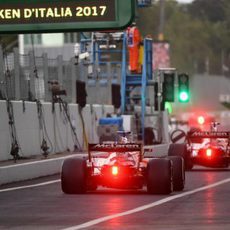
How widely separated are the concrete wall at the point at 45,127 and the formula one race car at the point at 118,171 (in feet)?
32.0

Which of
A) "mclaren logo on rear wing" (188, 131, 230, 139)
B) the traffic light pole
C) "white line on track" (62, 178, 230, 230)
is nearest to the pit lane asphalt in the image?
"white line on track" (62, 178, 230, 230)

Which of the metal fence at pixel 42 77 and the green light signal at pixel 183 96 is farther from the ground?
the metal fence at pixel 42 77

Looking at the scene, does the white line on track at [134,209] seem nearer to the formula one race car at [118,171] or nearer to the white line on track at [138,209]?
the white line on track at [138,209]

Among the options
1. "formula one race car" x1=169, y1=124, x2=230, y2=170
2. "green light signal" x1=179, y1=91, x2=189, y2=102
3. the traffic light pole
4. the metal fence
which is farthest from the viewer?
the traffic light pole

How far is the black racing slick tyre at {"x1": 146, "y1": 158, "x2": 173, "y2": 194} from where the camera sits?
22094 millimetres

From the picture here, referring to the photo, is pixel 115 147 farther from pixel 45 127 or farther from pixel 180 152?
pixel 45 127

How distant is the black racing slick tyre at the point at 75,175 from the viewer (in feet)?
73.7

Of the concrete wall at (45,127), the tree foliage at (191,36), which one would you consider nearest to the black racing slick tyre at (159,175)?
the concrete wall at (45,127)

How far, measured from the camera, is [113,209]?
18.7 m

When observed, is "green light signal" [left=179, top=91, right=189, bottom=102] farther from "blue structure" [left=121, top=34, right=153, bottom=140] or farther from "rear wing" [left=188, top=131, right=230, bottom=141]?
"rear wing" [left=188, top=131, right=230, bottom=141]

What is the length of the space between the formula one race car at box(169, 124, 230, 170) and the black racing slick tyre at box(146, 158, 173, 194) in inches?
407

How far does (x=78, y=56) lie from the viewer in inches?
1889

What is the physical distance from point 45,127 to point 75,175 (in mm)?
15153

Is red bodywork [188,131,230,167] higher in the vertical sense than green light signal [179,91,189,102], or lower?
lower
